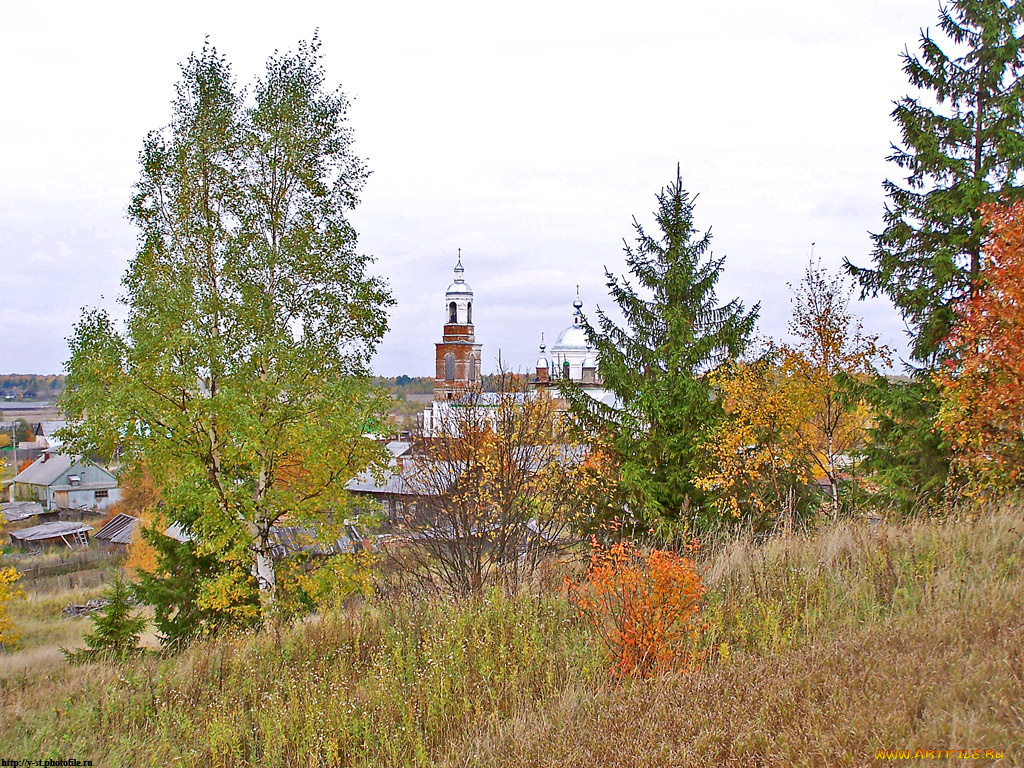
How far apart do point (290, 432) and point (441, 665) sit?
25.3 ft

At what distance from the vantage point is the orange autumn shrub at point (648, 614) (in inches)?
177


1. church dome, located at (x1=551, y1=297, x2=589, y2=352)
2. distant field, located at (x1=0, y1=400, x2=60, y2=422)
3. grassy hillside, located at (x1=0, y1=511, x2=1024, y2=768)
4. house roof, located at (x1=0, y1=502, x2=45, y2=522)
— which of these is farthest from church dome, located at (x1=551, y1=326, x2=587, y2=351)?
distant field, located at (x1=0, y1=400, x2=60, y2=422)

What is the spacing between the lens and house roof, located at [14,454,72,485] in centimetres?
5509

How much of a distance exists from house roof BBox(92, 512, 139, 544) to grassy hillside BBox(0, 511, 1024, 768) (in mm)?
37503

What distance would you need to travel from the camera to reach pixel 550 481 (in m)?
13.9

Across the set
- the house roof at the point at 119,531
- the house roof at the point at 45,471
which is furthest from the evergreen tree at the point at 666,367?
the house roof at the point at 45,471

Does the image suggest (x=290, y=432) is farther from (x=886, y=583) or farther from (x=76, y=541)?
(x=76, y=541)

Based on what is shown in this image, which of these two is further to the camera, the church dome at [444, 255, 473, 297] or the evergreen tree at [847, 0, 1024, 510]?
the church dome at [444, 255, 473, 297]

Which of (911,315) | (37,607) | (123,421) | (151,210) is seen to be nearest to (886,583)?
(911,315)

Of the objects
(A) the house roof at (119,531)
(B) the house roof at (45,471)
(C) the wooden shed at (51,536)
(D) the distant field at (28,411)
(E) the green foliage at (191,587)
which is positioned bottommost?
(C) the wooden shed at (51,536)

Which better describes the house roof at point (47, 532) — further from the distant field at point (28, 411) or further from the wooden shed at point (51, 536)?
the distant field at point (28, 411)

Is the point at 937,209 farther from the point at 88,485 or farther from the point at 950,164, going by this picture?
the point at 88,485

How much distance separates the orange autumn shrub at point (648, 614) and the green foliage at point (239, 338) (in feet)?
24.9

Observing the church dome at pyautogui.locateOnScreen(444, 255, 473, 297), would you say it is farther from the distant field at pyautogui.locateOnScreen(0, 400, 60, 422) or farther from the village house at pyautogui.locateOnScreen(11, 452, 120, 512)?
the distant field at pyautogui.locateOnScreen(0, 400, 60, 422)
